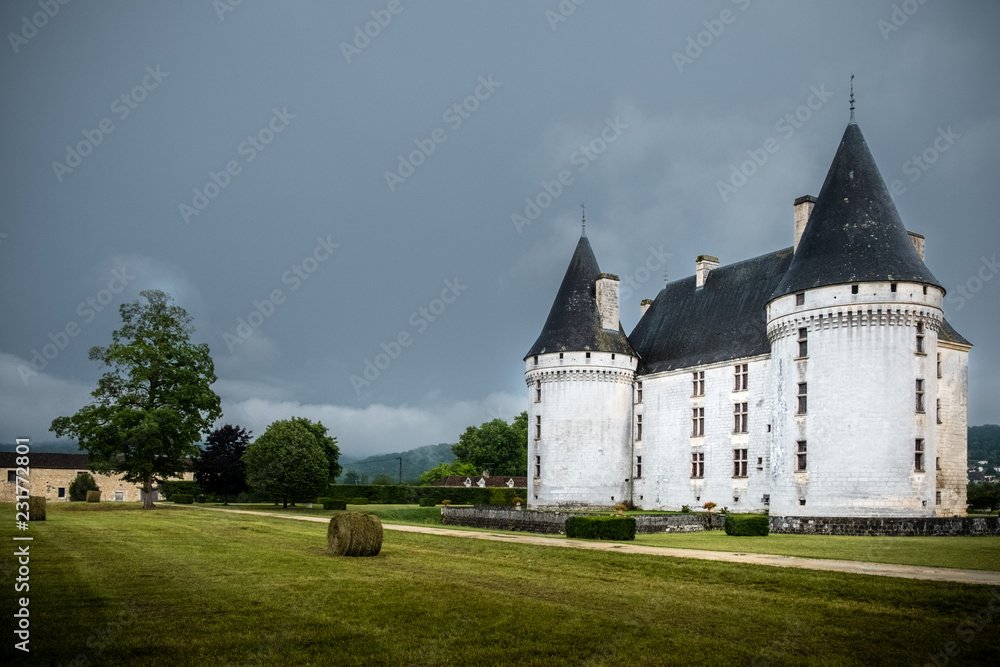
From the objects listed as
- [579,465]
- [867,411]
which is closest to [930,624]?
[867,411]

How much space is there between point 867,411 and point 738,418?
9.17 meters

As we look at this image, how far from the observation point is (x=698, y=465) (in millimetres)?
44500

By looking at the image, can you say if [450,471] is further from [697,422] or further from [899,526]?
[899,526]

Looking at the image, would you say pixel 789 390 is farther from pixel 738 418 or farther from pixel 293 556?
pixel 293 556

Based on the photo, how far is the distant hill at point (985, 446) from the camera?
417ft

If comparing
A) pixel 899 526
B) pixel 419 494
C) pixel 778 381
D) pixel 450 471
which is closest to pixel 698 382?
pixel 778 381

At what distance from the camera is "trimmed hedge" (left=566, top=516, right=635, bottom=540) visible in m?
25.8

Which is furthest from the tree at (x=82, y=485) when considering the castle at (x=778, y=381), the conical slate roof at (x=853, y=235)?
the conical slate roof at (x=853, y=235)

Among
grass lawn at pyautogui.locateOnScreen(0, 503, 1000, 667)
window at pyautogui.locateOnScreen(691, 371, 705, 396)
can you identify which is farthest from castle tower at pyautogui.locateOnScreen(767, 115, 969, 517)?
grass lawn at pyautogui.locateOnScreen(0, 503, 1000, 667)

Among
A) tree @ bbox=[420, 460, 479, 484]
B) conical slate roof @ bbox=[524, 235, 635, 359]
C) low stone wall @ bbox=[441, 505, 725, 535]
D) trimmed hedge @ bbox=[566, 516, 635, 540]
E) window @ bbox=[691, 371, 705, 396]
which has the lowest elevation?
tree @ bbox=[420, 460, 479, 484]

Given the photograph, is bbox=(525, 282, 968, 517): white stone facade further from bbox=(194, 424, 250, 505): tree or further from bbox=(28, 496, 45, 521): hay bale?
bbox=(28, 496, 45, 521): hay bale

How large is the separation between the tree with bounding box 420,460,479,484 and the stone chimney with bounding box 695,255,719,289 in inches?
2455

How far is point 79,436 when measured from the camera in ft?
145

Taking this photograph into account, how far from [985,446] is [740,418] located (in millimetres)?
120838
